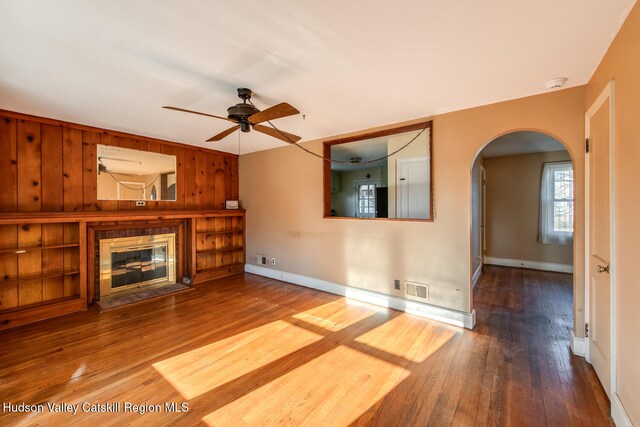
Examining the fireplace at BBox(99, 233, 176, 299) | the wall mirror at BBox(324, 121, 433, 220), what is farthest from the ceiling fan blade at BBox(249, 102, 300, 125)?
the fireplace at BBox(99, 233, 176, 299)

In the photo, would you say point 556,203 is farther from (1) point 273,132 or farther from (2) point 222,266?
(2) point 222,266

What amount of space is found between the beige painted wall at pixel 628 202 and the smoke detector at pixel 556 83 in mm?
482

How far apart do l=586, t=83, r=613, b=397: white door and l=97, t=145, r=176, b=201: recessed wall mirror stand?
5.18 metres

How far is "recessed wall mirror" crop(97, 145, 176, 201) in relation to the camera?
379 cm

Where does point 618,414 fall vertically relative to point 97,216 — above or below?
below

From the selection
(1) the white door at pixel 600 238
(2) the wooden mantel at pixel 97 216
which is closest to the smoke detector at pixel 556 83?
(1) the white door at pixel 600 238

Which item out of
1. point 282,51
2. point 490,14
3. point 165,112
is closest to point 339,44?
point 282,51

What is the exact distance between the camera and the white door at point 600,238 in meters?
1.82

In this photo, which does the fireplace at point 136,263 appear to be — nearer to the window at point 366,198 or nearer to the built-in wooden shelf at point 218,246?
the built-in wooden shelf at point 218,246

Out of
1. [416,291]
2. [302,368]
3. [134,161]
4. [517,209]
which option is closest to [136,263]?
[134,161]

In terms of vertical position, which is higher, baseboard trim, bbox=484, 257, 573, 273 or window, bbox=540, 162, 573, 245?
window, bbox=540, 162, 573, 245

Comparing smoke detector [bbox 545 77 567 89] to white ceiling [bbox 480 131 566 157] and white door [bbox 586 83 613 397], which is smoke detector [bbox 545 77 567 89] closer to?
white door [bbox 586 83 613 397]

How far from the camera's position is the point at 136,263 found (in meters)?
4.12

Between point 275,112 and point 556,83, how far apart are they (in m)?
2.41
